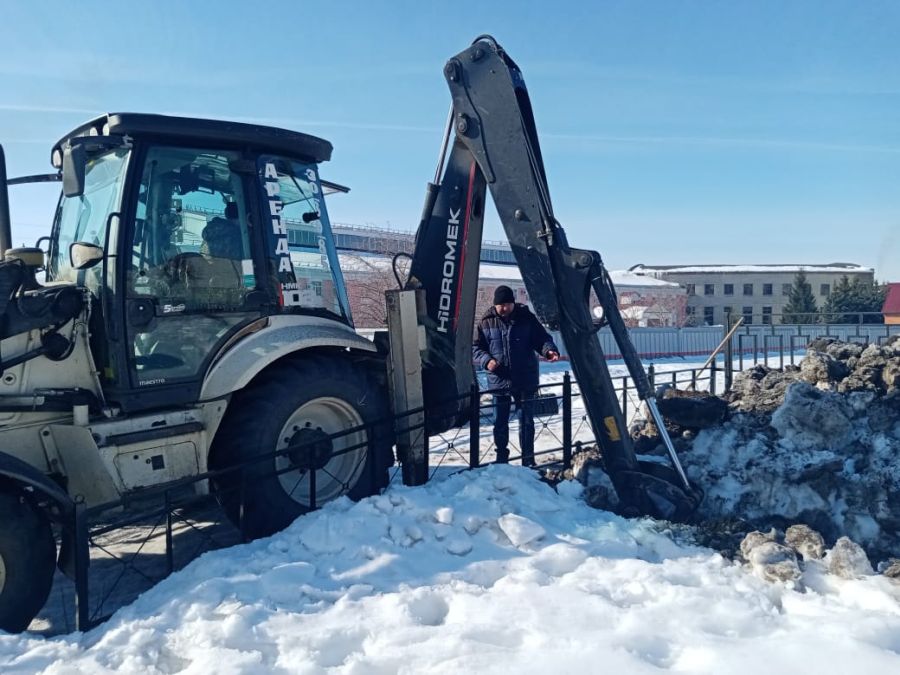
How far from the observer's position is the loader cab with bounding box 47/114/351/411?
4703 millimetres

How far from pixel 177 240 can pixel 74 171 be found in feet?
2.68

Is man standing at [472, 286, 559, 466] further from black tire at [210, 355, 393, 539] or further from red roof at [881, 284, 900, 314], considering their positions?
red roof at [881, 284, 900, 314]

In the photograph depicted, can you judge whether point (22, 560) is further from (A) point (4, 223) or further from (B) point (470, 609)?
(B) point (470, 609)

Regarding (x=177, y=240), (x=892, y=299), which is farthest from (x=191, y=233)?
(x=892, y=299)

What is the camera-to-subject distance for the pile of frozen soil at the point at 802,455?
531 cm

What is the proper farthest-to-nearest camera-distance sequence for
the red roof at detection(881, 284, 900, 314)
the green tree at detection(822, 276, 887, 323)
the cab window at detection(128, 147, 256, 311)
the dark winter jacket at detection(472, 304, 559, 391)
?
the red roof at detection(881, 284, 900, 314) < the green tree at detection(822, 276, 887, 323) < the dark winter jacket at detection(472, 304, 559, 391) < the cab window at detection(128, 147, 256, 311)

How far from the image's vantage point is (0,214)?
4.77m

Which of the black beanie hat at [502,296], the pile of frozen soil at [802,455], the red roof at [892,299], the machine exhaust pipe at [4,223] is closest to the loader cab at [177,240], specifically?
the machine exhaust pipe at [4,223]

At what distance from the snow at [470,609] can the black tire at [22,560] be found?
0.34 metres

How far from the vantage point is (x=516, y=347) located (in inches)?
280

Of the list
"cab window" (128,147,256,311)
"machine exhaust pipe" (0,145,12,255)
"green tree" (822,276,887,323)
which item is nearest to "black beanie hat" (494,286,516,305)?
"cab window" (128,147,256,311)

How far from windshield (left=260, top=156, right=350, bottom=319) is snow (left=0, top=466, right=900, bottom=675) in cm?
168

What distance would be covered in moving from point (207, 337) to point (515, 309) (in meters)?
3.11

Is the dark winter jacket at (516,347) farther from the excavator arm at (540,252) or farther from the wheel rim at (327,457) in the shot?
the wheel rim at (327,457)
